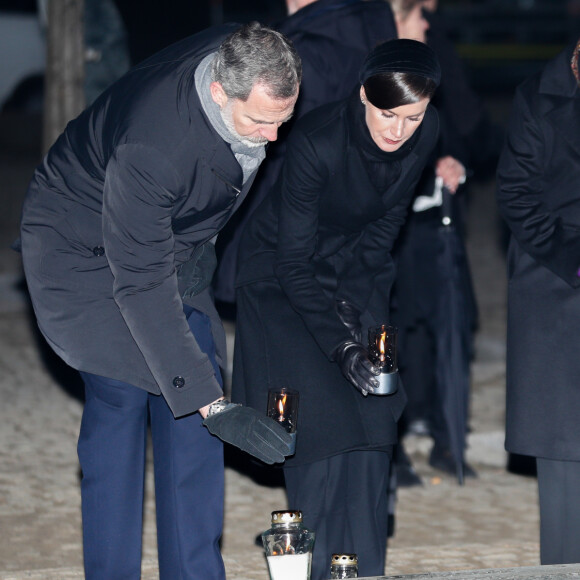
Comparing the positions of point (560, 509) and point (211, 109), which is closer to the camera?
point (211, 109)

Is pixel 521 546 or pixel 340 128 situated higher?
pixel 340 128

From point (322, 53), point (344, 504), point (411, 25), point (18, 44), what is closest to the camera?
point (344, 504)

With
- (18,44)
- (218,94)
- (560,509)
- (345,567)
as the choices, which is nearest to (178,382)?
(345,567)

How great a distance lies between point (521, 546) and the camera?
16.4 feet

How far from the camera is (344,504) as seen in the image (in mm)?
4129

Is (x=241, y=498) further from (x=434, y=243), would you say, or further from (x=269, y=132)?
(x=269, y=132)

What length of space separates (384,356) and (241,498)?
1.83m

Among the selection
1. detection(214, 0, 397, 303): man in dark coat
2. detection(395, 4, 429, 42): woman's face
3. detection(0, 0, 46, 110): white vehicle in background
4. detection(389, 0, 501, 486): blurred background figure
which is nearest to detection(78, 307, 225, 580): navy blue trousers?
detection(214, 0, 397, 303): man in dark coat

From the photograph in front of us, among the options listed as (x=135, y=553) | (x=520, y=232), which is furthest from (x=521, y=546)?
(x=135, y=553)

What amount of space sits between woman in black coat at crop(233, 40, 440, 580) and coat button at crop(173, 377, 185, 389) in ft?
1.53

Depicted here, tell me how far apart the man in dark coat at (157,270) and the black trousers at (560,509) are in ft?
3.37

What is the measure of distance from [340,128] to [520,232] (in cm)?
68

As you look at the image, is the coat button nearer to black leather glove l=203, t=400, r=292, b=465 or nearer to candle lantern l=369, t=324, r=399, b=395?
black leather glove l=203, t=400, r=292, b=465

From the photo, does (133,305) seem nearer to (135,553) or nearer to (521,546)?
(135,553)
